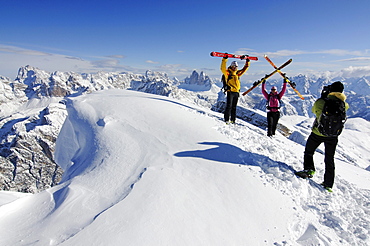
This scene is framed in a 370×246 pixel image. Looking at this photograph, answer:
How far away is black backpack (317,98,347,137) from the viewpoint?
18.2ft

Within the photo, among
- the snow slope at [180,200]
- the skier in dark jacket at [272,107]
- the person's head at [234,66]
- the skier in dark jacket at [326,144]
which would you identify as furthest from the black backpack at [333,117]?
the person's head at [234,66]

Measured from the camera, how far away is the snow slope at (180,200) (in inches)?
144

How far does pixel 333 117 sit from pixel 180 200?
483 cm

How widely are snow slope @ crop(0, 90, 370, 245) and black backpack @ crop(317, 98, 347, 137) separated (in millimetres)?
1707

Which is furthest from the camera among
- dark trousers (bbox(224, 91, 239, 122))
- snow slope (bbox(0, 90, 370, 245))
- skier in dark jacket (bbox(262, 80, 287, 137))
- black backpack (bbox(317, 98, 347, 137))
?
skier in dark jacket (bbox(262, 80, 287, 137))

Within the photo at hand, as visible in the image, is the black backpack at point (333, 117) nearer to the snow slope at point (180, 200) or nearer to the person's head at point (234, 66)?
the snow slope at point (180, 200)

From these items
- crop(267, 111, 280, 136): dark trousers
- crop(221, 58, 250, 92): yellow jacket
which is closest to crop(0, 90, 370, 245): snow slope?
crop(267, 111, 280, 136): dark trousers

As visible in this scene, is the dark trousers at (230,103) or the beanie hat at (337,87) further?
the dark trousers at (230,103)

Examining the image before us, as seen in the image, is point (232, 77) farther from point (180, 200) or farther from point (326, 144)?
point (180, 200)

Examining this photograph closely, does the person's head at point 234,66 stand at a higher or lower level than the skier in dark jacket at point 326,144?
higher

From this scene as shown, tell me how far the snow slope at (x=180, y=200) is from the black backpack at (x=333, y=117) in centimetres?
171

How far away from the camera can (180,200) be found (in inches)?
171

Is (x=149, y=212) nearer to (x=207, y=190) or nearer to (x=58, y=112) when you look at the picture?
(x=207, y=190)

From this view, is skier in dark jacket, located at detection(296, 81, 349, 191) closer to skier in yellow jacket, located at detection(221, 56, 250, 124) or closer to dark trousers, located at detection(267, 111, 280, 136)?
dark trousers, located at detection(267, 111, 280, 136)
